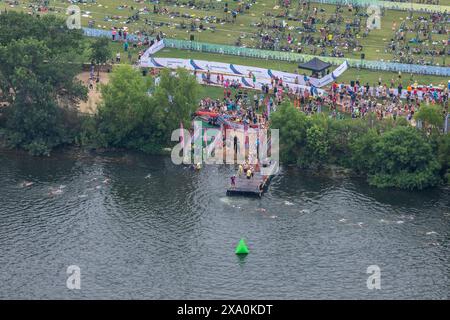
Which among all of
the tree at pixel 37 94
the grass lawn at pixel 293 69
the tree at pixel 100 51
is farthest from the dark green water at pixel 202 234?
the grass lawn at pixel 293 69

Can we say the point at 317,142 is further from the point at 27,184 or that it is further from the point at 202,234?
the point at 27,184

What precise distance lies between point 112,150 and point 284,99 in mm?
24120

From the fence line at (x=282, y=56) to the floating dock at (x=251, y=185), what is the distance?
1490 inches

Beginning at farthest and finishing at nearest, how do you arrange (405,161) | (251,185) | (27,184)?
(27,184), (405,161), (251,185)

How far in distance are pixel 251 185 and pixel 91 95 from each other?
1408 inches

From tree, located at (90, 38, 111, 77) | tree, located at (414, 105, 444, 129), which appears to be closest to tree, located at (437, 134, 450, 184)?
tree, located at (414, 105, 444, 129)

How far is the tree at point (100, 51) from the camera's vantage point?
595 ft

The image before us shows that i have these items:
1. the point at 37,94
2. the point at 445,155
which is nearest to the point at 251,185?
the point at 445,155

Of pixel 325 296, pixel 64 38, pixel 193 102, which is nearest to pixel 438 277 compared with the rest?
pixel 325 296

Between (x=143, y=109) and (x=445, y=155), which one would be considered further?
(x=143, y=109)

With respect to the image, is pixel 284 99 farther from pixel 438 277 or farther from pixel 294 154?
pixel 438 277

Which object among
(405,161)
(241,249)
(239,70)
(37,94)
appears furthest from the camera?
(239,70)

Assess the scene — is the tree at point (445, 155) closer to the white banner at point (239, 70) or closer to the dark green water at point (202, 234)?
the dark green water at point (202, 234)

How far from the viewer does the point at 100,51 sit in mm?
181125
